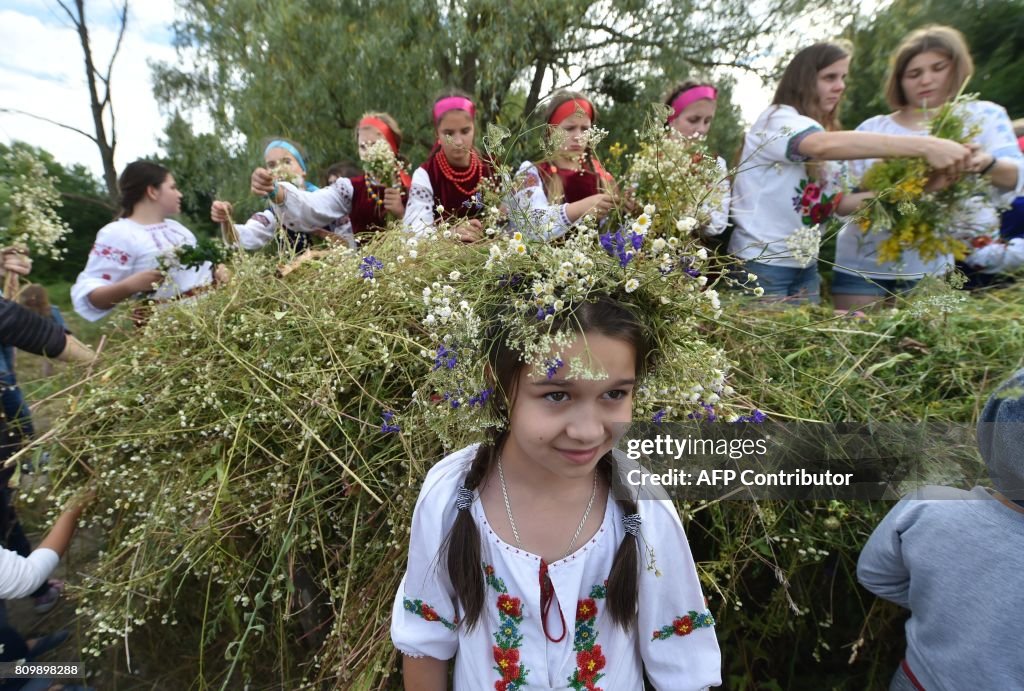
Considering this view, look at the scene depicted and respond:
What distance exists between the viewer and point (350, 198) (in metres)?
3.66

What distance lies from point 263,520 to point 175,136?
428 inches

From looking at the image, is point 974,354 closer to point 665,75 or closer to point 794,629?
point 794,629

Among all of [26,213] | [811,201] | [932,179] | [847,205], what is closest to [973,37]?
[847,205]

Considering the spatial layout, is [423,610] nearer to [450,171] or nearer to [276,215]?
[450,171]

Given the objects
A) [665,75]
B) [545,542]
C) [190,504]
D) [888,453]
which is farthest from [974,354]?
[665,75]

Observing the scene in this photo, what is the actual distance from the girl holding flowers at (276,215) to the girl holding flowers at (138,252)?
0.96 feet

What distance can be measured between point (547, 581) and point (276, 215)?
2.87 m

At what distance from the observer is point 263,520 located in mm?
1625

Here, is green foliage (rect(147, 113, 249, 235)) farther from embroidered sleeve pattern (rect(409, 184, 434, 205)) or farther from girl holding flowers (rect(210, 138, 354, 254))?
embroidered sleeve pattern (rect(409, 184, 434, 205))

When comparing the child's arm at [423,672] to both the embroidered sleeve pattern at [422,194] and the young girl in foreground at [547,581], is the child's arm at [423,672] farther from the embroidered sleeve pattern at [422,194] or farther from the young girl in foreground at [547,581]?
the embroidered sleeve pattern at [422,194]

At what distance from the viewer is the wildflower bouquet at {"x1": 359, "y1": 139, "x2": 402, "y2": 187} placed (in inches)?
129

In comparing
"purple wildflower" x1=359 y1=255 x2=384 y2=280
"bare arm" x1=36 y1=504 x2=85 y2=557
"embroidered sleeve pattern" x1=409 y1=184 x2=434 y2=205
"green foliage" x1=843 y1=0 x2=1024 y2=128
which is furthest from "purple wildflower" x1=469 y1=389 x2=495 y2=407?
"green foliage" x1=843 y1=0 x2=1024 y2=128

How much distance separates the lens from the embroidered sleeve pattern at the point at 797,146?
2.46m

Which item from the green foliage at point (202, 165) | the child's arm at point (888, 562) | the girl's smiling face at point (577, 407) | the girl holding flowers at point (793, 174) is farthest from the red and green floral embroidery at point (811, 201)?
the green foliage at point (202, 165)
